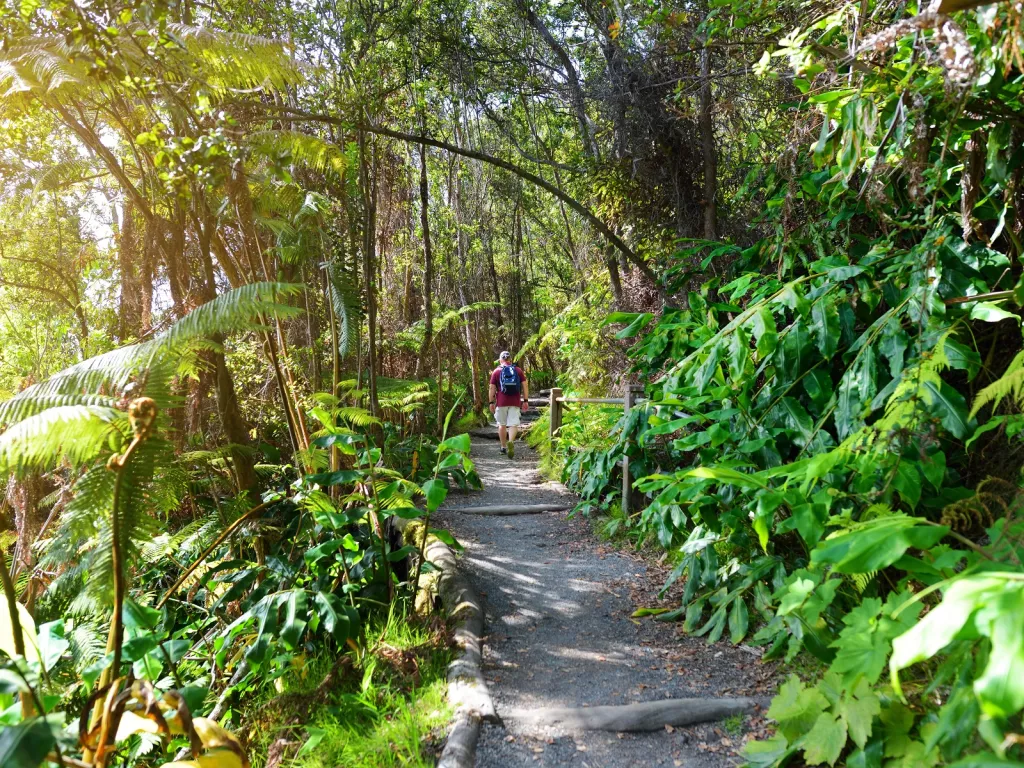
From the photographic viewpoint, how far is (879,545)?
152cm

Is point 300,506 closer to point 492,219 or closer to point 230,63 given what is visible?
point 230,63

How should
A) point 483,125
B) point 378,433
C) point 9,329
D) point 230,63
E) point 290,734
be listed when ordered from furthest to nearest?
point 483,125, point 9,329, point 378,433, point 230,63, point 290,734

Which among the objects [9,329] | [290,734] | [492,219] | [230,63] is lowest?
[290,734]

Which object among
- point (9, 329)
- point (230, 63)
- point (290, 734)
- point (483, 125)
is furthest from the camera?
point (483, 125)

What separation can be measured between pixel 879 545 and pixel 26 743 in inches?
84.6

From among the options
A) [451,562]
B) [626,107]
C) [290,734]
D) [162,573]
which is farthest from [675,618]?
[626,107]

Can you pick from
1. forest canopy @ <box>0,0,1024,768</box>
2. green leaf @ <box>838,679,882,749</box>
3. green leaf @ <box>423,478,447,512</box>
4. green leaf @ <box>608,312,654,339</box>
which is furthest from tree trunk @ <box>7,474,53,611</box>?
green leaf @ <box>838,679,882,749</box>

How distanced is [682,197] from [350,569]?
503 centimetres

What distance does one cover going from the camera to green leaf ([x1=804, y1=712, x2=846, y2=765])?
2.27 metres

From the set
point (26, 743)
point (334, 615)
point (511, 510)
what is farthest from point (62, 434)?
point (511, 510)

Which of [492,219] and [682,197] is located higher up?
[492,219]

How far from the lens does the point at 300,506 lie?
4.29 meters

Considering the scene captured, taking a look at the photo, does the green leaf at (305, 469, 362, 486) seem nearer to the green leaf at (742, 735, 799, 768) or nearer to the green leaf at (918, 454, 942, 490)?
the green leaf at (742, 735, 799, 768)

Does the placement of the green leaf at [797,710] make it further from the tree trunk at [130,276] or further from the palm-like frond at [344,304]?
the tree trunk at [130,276]
